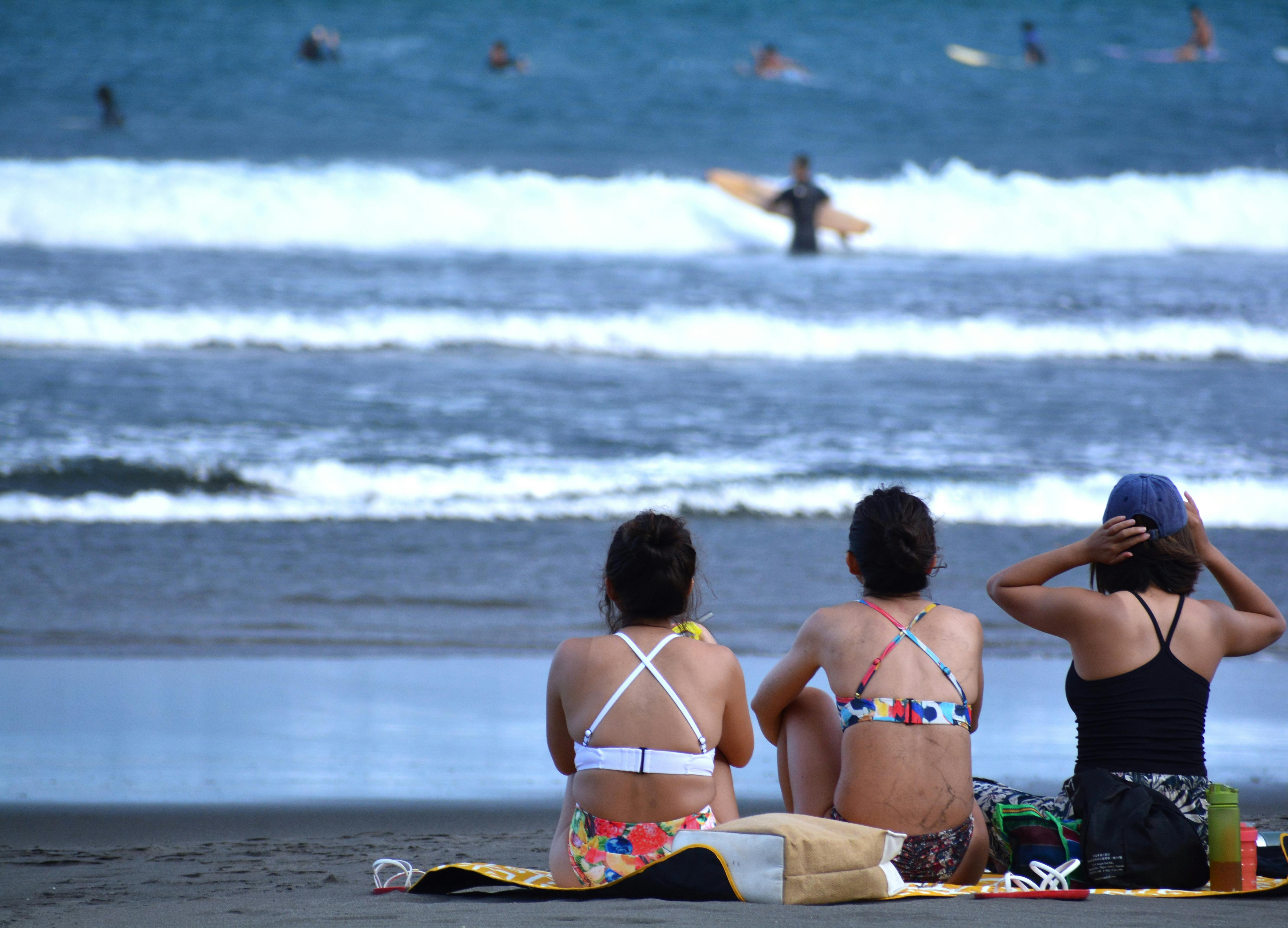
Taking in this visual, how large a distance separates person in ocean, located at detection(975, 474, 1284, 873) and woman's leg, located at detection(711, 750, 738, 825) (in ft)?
1.99

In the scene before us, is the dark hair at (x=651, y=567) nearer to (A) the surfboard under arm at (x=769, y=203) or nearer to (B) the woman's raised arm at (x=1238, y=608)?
(B) the woman's raised arm at (x=1238, y=608)

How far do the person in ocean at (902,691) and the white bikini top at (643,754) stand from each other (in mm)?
288

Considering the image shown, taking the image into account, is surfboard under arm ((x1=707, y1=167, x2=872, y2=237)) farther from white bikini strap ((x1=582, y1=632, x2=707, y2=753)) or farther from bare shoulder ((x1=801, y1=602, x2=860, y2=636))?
white bikini strap ((x1=582, y1=632, x2=707, y2=753))

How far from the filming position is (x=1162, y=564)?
270cm

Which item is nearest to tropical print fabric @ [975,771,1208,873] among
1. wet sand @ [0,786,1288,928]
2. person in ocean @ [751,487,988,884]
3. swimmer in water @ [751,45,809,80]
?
person in ocean @ [751,487,988,884]

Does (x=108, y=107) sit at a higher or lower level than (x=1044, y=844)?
higher

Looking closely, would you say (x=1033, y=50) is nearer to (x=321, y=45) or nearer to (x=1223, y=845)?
(x=321, y=45)

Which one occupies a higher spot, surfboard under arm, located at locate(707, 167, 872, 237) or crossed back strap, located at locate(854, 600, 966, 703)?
surfboard under arm, located at locate(707, 167, 872, 237)

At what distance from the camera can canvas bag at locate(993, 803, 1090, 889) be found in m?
2.61

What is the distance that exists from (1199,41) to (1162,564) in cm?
1920

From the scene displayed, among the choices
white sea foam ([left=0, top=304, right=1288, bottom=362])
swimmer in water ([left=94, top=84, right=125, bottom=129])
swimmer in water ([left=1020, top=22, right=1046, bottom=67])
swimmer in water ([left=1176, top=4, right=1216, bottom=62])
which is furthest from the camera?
swimmer in water ([left=1020, top=22, right=1046, bottom=67])

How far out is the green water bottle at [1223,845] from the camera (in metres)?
A: 2.50

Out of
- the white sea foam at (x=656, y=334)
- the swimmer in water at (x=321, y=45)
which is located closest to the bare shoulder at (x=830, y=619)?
the white sea foam at (x=656, y=334)

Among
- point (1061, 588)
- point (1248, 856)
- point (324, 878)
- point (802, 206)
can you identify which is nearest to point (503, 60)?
point (802, 206)
